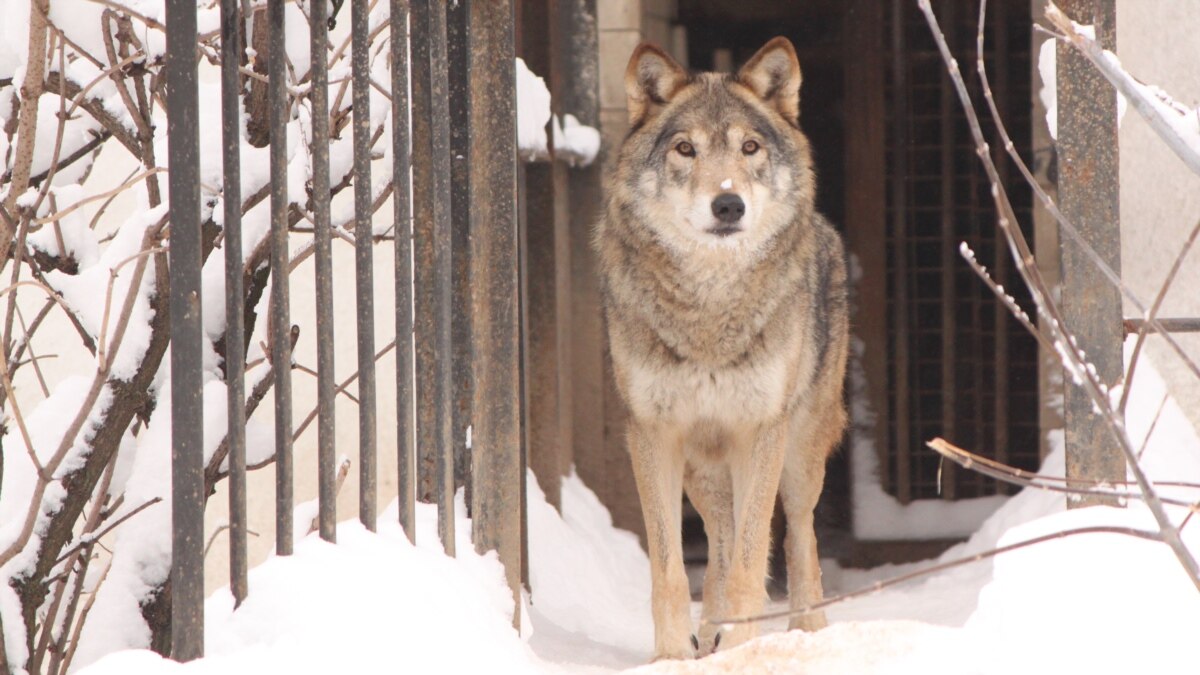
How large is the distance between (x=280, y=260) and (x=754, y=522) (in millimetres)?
2347

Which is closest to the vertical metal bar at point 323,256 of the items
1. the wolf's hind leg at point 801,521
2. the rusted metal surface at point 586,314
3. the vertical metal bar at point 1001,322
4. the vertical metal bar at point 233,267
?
the vertical metal bar at point 233,267

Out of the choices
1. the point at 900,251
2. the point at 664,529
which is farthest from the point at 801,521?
the point at 900,251

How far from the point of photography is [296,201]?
132 inches

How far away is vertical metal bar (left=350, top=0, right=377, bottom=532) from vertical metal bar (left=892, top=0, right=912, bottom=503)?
4964mm

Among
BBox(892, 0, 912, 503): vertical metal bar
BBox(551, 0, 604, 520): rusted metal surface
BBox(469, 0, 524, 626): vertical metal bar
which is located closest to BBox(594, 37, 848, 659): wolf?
BBox(469, 0, 524, 626): vertical metal bar

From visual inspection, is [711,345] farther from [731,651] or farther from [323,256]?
[323,256]

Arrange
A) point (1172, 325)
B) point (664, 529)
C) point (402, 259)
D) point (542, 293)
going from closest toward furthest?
point (402, 259)
point (1172, 325)
point (664, 529)
point (542, 293)

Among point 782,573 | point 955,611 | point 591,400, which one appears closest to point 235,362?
point 955,611

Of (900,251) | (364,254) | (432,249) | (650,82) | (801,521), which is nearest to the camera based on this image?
(364,254)

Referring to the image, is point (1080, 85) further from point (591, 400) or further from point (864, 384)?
point (864, 384)

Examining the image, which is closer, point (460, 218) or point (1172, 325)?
point (460, 218)

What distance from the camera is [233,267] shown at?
2.04 m

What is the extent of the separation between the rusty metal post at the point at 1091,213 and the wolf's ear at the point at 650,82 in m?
1.39

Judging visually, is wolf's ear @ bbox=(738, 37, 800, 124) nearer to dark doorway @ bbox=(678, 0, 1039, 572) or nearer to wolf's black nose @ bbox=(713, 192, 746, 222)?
wolf's black nose @ bbox=(713, 192, 746, 222)
